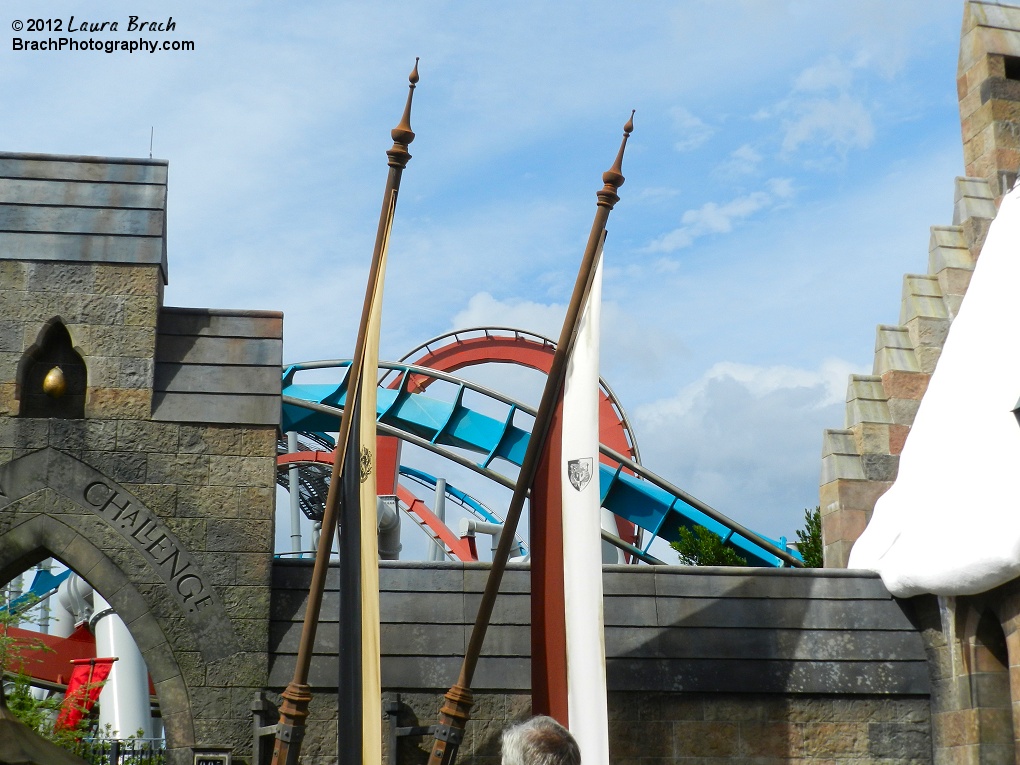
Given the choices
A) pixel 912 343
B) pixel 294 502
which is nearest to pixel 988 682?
pixel 912 343

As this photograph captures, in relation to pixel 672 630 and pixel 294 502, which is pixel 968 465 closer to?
pixel 672 630

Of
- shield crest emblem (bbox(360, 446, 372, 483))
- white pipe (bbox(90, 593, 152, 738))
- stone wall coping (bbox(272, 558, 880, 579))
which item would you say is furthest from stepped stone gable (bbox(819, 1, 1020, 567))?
white pipe (bbox(90, 593, 152, 738))

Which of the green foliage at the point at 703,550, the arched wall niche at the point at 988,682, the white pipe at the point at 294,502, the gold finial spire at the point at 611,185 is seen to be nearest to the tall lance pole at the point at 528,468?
the gold finial spire at the point at 611,185

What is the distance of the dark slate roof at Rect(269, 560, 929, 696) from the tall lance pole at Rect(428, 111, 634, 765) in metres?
0.76

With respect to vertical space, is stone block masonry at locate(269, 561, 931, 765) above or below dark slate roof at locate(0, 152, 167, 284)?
below

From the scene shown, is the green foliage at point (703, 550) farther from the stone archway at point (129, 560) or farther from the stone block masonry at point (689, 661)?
the stone archway at point (129, 560)

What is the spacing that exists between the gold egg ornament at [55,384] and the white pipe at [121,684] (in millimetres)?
7605

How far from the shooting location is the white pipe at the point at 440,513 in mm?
24625

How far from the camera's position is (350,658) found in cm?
809

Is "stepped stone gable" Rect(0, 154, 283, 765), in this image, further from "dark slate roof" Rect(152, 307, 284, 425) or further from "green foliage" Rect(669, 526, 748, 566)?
"green foliage" Rect(669, 526, 748, 566)

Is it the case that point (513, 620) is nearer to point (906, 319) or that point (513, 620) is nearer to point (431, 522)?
point (906, 319)

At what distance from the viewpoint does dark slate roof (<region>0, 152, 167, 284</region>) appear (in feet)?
30.7

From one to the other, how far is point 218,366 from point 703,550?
8.44 meters

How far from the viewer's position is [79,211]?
9438mm
